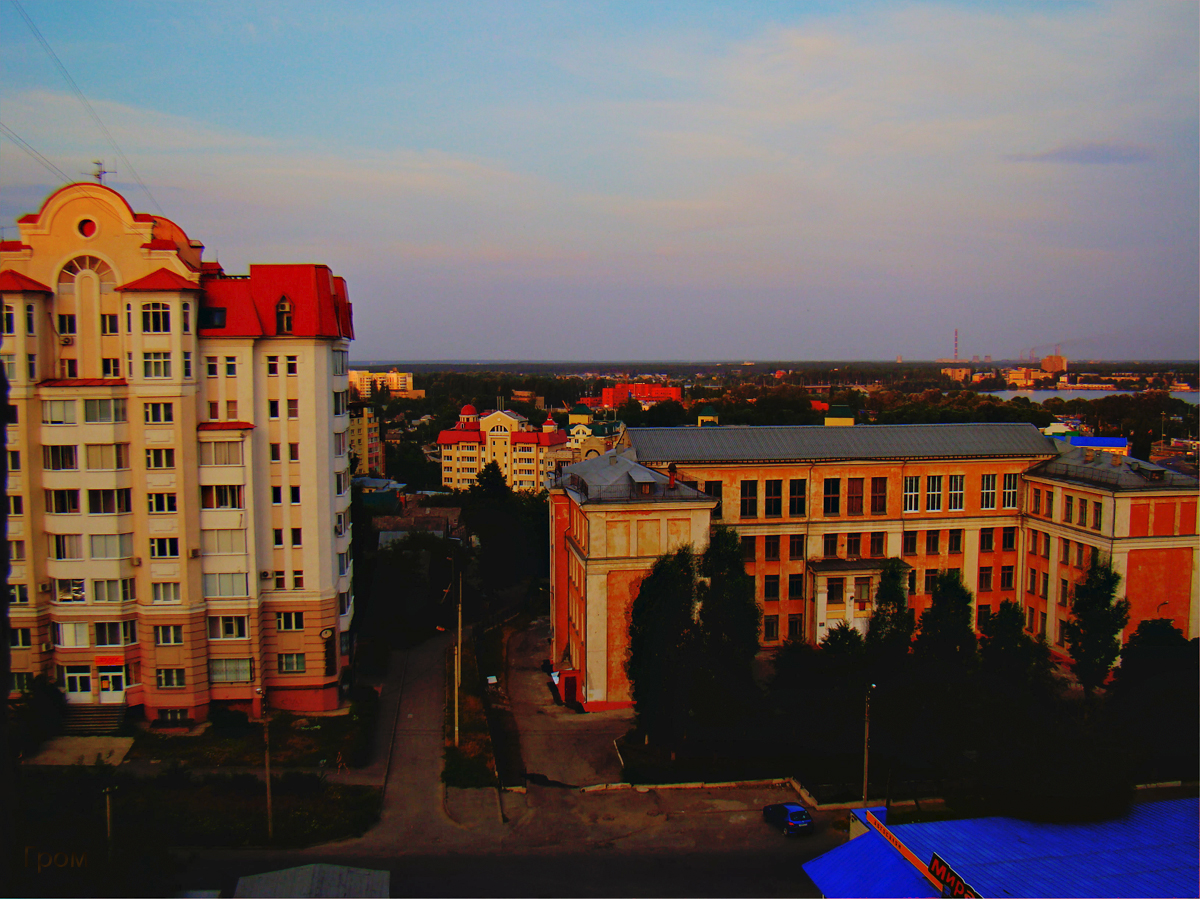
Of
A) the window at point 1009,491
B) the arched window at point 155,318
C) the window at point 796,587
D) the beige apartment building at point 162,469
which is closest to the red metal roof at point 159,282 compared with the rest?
the beige apartment building at point 162,469

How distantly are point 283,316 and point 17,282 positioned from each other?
9.24 metres

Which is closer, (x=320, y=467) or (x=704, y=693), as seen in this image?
(x=704, y=693)

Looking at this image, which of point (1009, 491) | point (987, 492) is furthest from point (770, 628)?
point (1009, 491)

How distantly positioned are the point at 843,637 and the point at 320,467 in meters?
22.4

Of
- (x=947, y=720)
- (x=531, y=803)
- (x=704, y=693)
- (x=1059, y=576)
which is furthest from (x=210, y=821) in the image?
(x=1059, y=576)

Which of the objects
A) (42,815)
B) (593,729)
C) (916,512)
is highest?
(916,512)

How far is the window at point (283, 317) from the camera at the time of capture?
111 ft

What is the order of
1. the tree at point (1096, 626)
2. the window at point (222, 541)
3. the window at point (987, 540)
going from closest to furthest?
the window at point (222, 541) → the tree at point (1096, 626) → the window at point (987, 540)

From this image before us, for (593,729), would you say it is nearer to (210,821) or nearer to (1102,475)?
(210,821)

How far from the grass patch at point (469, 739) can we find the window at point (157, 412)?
641 inches

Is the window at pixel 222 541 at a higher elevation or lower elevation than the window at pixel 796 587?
higher

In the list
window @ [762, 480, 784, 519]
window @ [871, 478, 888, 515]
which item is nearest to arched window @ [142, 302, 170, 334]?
window @ [762, 480, 784, 519]

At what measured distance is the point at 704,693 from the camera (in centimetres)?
2978

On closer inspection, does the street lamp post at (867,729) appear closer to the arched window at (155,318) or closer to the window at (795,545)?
the window at (795,545)
